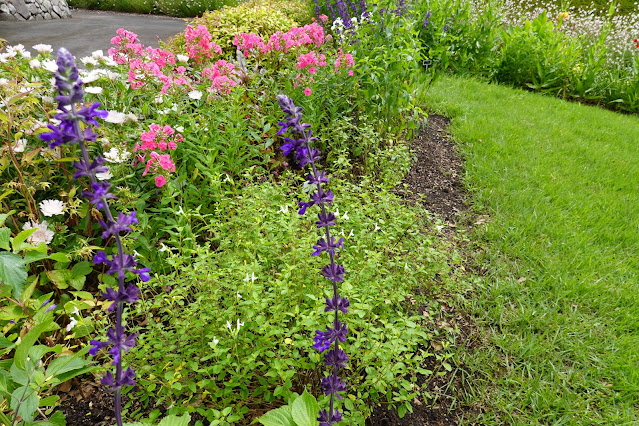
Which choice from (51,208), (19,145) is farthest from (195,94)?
(51,208)

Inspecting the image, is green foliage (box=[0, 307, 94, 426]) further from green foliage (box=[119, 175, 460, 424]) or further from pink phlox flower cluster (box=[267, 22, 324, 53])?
pink phlox flower cluster (box=[267, 22, 324, 53])

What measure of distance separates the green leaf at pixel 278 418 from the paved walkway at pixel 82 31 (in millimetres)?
7374

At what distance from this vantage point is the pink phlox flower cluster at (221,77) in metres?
3.17

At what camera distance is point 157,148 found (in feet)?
8.63

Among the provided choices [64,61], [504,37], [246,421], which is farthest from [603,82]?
[64,61]

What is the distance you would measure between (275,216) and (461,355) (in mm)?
1382

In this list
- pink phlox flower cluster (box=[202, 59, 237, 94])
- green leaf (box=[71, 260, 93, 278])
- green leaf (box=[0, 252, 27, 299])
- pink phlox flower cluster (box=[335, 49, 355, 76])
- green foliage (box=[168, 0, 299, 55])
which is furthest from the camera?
green foliage (box=[168, 0, 299, 55])

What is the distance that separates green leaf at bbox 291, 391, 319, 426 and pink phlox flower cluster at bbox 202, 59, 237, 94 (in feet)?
8.25

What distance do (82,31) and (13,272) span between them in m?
9.50

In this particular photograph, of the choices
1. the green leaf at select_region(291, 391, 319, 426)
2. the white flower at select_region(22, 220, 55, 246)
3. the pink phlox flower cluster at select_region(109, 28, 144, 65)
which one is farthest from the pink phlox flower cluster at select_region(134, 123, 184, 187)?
the green leaf at select_region(291, 391, 319, 426)

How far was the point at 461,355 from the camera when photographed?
232cm

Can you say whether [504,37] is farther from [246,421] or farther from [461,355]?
[246,421]

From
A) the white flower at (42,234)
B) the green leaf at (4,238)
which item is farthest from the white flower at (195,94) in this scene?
the green leaf at (4,238)

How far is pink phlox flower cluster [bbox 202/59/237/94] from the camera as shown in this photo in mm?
3172
